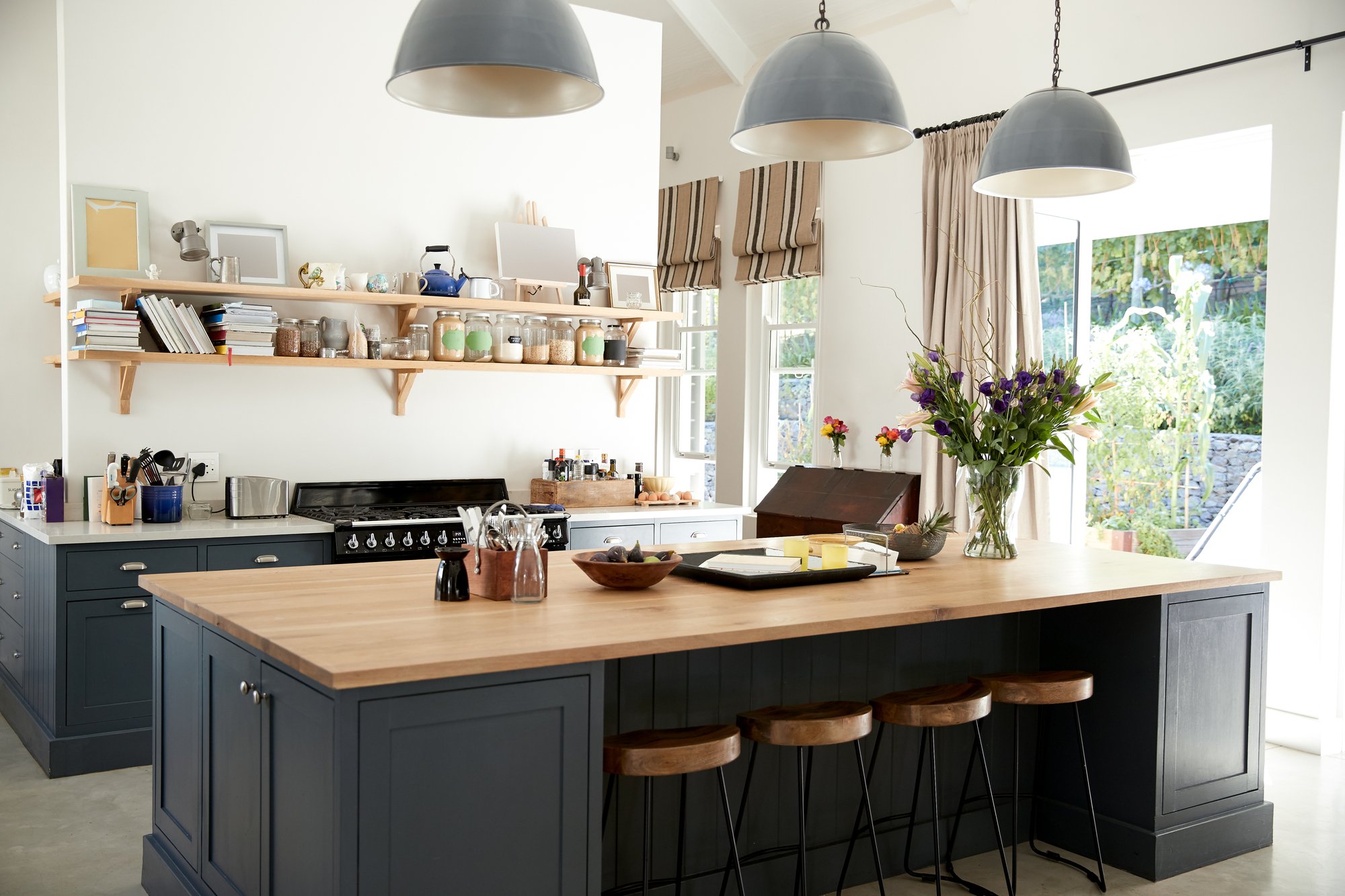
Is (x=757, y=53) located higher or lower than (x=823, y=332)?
higher

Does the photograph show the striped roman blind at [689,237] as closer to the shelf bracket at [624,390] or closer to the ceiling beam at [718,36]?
the ceiling beam at [718,36]

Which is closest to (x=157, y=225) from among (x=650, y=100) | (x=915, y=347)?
(x=650, y=100)

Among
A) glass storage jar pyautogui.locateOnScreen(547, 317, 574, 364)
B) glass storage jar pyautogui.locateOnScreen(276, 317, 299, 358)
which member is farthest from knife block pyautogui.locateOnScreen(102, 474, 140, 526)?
glass storage jar pyautogui.locateOnScreen(547, 317, 574, 364)

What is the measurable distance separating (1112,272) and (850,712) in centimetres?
521

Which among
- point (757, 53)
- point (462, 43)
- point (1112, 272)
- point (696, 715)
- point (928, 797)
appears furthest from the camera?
point (757, 53)

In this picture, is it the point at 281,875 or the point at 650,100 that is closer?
the point at 281,875

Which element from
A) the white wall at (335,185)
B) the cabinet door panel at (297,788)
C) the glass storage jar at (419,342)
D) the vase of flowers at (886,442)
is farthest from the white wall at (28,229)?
the cabinet door panel at (297,788)

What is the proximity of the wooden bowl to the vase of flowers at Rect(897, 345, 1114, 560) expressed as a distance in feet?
4.03

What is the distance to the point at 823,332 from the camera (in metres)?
7.32

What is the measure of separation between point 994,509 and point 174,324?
3411 millimetres

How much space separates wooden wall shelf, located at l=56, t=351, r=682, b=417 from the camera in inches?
183

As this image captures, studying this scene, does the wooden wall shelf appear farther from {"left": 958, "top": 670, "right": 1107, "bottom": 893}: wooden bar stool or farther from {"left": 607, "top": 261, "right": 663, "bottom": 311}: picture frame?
{"left": 958, "top": 670, "right": 1107, "bottom": 893}: wooden bar stool

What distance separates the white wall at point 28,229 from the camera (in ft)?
20.5

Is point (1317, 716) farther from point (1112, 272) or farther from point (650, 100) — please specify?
point (650, 100)
